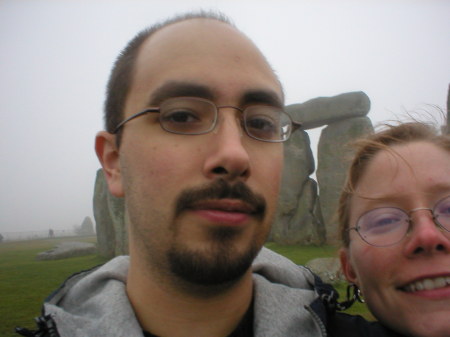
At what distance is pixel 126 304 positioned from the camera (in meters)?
1.23

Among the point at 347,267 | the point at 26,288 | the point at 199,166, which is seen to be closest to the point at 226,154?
the point at 199,166

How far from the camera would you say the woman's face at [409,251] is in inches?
44.4

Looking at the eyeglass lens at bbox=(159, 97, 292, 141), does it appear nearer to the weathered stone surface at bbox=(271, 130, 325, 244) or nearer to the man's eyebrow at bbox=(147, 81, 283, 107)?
the man's eyebrow at bbox=(147, 81, 283, 107)

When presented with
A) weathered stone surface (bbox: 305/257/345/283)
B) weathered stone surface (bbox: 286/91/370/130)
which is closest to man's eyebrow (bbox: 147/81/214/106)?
weathered stone surface (bbox: 305/257/345/283)

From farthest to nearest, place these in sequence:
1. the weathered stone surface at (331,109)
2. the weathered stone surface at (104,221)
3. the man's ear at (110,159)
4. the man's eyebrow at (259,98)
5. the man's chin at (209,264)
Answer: the weathered stone surface at (331,109)
the weathered stone surface at (104,221)
the man's ear at (110,159)
the man's eyebrow at (259,98)
the man's chin at (209,264)

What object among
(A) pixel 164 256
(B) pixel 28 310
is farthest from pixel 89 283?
(B) pixel 28 310

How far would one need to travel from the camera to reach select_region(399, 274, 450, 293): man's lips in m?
1.12

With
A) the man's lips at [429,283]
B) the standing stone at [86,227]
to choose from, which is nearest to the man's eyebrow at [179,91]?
the man's lips at [429,283]

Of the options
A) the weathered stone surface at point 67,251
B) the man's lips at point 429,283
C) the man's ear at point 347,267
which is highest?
the man's lips at point 429,283

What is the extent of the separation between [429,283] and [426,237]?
0.49ft

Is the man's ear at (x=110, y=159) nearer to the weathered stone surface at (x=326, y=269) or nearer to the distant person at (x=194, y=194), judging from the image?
the distant person at (x=194, y=194)

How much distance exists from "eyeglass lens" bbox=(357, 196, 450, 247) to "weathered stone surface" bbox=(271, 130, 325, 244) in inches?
345

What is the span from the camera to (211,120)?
1.19 metres

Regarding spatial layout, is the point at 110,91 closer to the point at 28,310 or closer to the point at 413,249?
the point at 413,249
